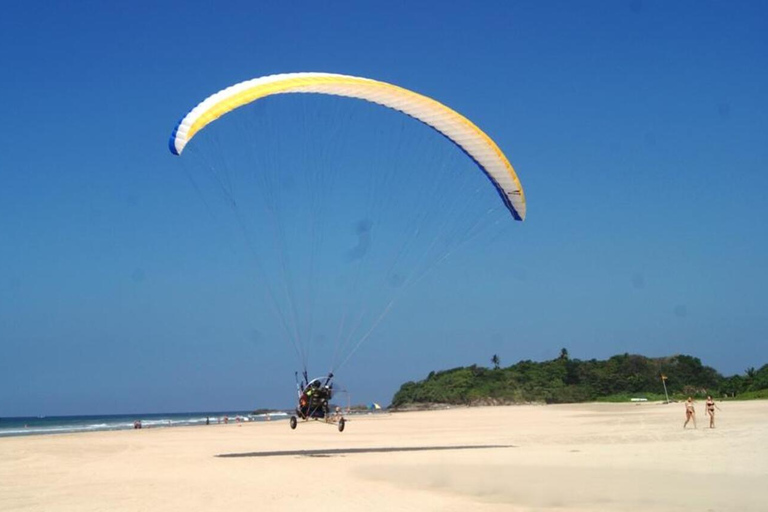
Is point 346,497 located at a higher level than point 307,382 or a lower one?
lower

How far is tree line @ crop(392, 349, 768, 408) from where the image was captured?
71.8 m

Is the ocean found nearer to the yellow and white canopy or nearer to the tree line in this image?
the yellow and white canopy

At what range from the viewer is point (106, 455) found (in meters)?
20.0

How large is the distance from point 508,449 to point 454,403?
62.2 metres

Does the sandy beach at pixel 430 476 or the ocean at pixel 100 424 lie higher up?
the ocean at pixel 100 424

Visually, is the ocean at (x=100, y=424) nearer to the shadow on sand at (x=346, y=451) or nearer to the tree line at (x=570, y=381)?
the shadow on sand at (x=346, y=451)

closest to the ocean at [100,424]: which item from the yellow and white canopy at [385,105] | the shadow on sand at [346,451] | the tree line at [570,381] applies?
the shadow on sand at [346,451]

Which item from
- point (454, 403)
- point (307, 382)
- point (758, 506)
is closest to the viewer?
point (758, 506)

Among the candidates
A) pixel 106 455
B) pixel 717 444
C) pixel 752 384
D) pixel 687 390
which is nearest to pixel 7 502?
pixel 106 455

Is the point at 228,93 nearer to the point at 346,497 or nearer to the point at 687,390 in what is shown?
the point at 346,497

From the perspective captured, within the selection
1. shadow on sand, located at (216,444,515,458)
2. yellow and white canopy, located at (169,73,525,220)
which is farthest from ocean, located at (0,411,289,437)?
yellow and white canopy, located at (169,73,525,220)

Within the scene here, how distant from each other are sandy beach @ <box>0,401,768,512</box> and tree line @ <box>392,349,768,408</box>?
48756 millimetres

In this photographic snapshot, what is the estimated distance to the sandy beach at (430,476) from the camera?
32.7 ft

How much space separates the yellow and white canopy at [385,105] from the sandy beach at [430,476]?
548cm
